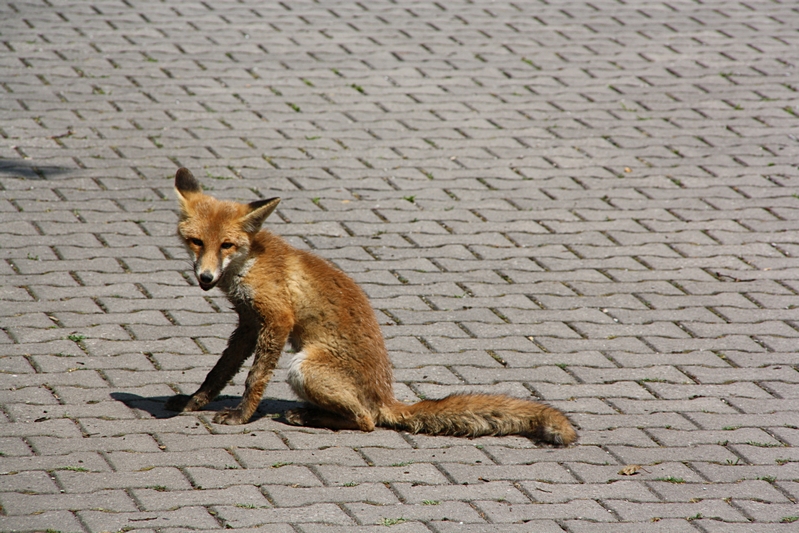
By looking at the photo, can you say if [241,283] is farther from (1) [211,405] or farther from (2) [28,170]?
(2) [28,170]

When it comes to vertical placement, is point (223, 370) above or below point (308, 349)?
below

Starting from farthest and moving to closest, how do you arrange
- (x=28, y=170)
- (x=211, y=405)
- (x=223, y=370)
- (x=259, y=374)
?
(x=28, y=170)
(x=211, y=405)
(x=223, y=370)
(x=259, y=374)

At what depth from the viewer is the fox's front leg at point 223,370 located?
5250mm

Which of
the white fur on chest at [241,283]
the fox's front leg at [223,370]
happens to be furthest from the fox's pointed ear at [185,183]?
the fox's front leg at [223,370]

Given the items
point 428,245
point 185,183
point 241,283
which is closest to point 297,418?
point 241,283

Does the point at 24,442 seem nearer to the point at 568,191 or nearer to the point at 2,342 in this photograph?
the point at 2,342

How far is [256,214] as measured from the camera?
5.05 metres

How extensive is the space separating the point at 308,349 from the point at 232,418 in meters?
0.58

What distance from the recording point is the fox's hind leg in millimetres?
5055

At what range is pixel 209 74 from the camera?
32.4 feet

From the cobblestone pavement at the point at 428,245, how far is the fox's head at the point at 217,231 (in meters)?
0.93

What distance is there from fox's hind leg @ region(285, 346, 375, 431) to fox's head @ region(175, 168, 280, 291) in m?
0.65

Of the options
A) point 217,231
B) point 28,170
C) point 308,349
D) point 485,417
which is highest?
point 217,231

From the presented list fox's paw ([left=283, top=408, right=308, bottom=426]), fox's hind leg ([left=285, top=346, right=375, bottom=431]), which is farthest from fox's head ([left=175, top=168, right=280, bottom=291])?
fox's paw ([left=283, top=408, right=308, bottom=426])
